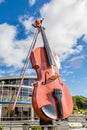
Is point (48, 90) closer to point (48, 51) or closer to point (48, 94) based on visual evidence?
point (48, 94)

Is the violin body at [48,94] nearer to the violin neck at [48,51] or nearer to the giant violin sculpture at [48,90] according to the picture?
the giant violin sculpture at [48,90]

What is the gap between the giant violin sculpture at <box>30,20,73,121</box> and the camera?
5.75 metres

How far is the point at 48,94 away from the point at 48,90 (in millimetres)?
146

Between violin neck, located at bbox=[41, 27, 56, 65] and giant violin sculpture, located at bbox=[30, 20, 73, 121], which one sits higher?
violin neck, located at bbox=[41, 27, 56, 65]

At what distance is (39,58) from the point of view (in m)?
A: 6.91

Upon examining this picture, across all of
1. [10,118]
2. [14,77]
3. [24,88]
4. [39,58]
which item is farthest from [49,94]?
[14,77]

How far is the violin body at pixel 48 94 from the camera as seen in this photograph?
574 cm

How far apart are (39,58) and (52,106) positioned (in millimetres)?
1852

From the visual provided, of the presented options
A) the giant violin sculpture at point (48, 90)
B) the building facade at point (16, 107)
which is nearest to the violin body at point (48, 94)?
the giant violin sculpture at point (48, 90)

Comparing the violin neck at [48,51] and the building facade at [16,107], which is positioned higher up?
the violin neck at [48,51]

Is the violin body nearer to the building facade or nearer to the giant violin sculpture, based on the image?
the giant violin sculpture

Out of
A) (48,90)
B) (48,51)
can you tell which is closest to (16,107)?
(48,51)

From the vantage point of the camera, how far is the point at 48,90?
619 cm

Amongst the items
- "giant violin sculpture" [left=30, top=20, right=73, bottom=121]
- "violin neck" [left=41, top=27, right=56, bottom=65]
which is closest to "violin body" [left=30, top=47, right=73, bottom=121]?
"giant violin sculpture" [left=30, top=20, right=73, bottom=121]
